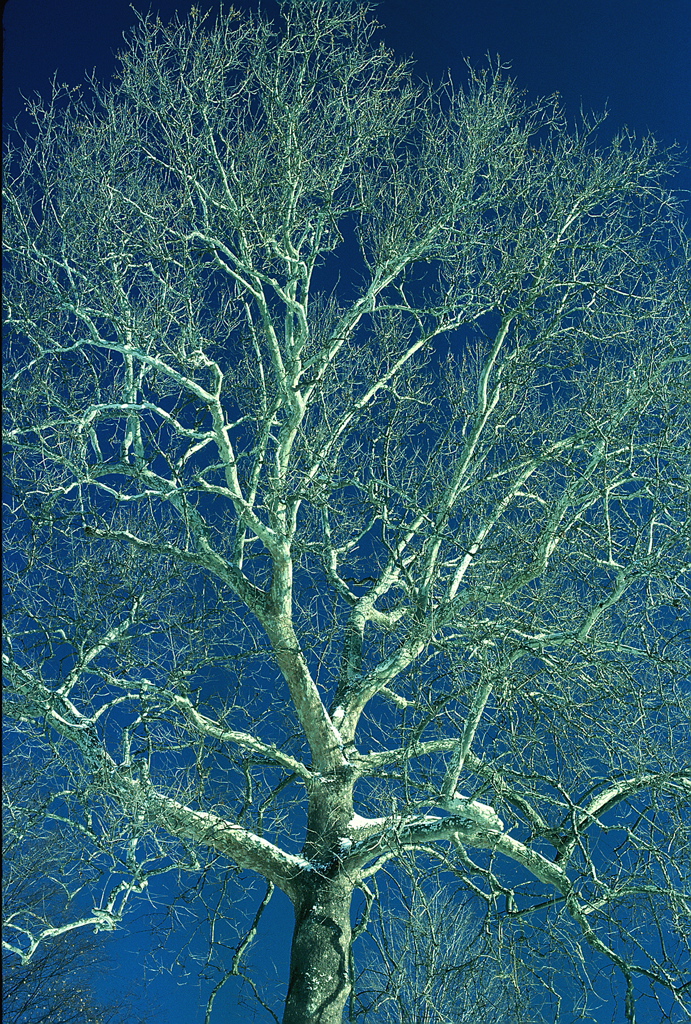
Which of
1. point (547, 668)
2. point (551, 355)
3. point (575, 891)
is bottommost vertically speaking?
point (575, 891)

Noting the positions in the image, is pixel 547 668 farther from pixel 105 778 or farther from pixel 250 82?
pixel 250 82

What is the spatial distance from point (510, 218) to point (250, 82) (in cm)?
232

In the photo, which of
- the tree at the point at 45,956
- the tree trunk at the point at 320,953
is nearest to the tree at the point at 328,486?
the tree trunk at the point at 320,953

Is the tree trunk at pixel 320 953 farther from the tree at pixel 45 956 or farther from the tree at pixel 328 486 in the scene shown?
the tree at pixel 45 956

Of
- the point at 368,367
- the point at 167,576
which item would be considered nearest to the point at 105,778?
the point at 167,576

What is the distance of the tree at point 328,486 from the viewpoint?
591 cm

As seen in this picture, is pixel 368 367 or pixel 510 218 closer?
pixel 510 218

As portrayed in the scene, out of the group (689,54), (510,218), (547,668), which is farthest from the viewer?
(689,54)

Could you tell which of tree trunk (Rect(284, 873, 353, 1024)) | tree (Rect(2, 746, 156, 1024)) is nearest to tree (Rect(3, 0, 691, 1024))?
tree trunk (Rect(284, 873, 353, 1024))

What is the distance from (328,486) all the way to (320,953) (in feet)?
10.5

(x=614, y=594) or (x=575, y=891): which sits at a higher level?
(x=614, y=594)

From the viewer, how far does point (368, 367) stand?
864 centimetres

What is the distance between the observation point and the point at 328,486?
256 inches

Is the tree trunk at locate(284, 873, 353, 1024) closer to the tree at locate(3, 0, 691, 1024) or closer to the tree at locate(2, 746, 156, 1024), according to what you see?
the tree at locate(3, 0, 691, 1024)
